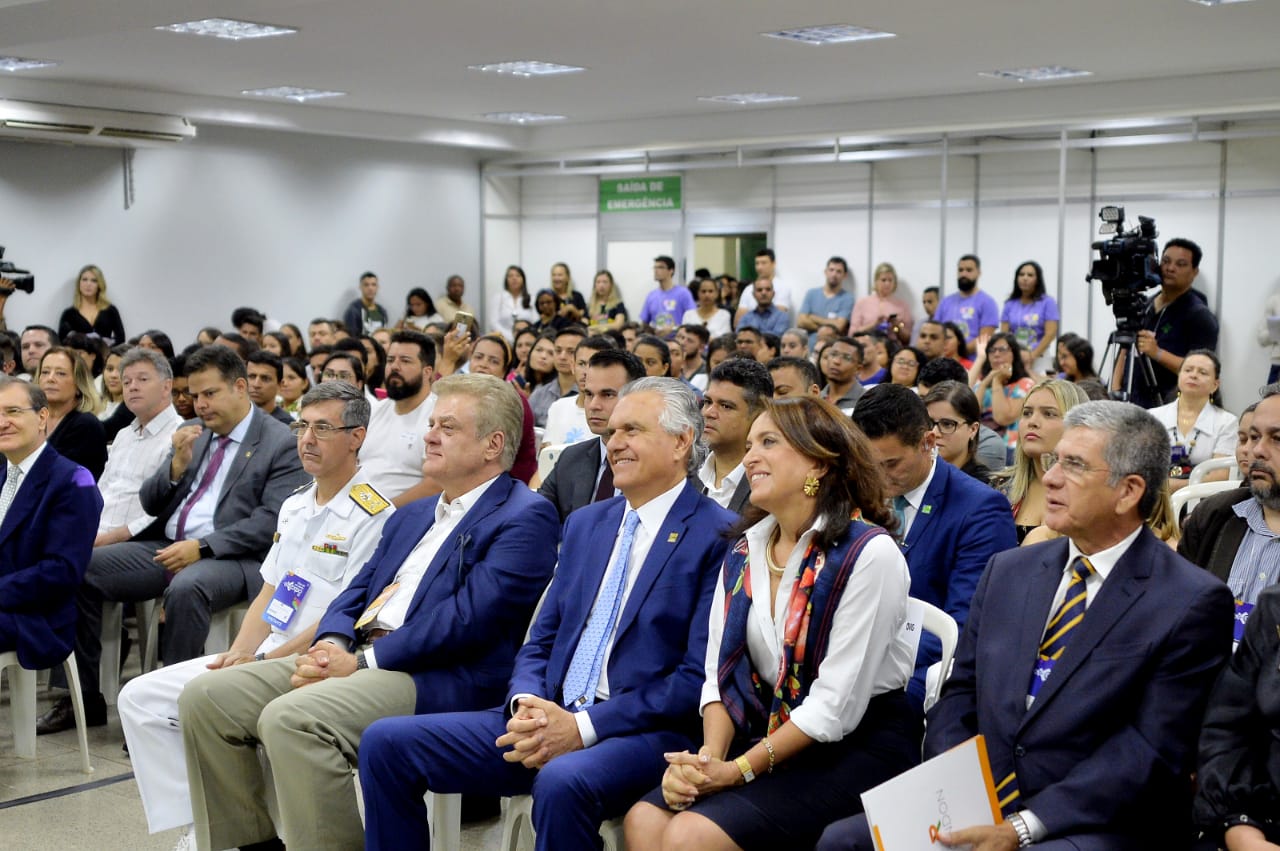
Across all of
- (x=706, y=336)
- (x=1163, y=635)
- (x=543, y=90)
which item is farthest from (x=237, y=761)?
(x=543, y=90)

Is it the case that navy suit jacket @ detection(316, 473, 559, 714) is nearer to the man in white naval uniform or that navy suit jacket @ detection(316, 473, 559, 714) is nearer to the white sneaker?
the man in white naval uniform

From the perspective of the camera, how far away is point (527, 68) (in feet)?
35.8

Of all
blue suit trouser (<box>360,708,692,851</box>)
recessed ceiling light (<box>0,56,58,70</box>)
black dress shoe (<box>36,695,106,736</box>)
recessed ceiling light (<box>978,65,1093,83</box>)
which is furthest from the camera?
recessed ceiling light (<box>978,65,1093,83</box>)

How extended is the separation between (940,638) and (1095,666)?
2.61 ft

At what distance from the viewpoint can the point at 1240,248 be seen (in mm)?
11266

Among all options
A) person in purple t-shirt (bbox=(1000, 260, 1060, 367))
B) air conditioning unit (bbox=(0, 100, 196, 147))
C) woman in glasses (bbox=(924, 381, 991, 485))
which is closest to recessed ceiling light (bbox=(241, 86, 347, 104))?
air conditioning unit (bbox=(0, 100, 196, 147))

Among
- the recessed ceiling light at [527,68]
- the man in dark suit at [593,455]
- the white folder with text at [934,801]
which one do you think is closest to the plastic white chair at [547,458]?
the man in dark suit at [593,455]

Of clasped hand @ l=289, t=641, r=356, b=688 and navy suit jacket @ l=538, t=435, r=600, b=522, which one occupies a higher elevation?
navy suit jacket @ l=538, t=435, r=600, b=522

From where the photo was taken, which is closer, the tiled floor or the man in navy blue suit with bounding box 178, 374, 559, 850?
the man in navy blue suit with bounding box 178, 374, 559, 850

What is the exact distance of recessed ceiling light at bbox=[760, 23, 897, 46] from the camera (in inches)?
351

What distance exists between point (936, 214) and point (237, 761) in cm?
1075

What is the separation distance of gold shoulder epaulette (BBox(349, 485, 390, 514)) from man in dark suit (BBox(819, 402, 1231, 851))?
1884mm

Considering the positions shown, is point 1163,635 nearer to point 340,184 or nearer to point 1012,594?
point 1012,594

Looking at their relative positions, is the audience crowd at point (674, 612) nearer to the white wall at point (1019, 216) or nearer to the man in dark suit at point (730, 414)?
the man in dark suit at point (730, 414)
